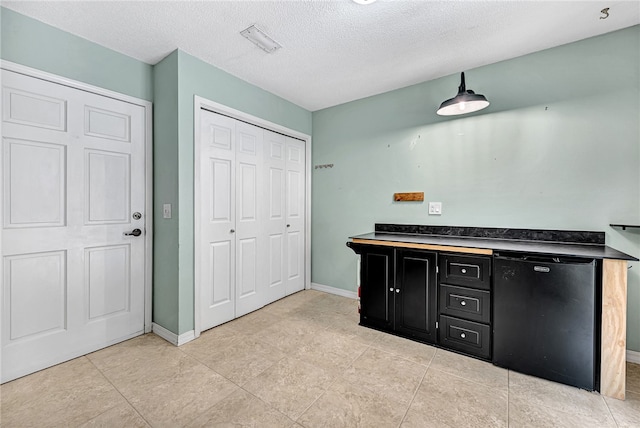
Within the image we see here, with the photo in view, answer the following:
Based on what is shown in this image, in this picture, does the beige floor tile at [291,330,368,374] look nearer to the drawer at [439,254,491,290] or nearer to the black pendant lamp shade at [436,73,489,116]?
the drawer at [439,254,491,290]

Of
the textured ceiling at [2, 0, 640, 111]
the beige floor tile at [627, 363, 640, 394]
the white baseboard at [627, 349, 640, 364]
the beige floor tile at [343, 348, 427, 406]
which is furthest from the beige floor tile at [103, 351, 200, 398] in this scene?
the white baseboard at [627, 349, 640, 364]

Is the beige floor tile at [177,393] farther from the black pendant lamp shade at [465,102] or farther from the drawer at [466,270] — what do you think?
the black pendant lamp shade at [465,102]

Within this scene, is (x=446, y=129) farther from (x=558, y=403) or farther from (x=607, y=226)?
(x=558, y=403)

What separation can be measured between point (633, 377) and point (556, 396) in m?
0.71

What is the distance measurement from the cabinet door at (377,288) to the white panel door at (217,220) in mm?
1374

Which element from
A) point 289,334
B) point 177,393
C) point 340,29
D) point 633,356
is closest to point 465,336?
point 633,356

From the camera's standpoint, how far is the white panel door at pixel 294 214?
11.6 ft

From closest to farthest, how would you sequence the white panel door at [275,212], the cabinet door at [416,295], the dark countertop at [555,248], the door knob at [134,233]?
the dark countertop at [555,248]
the cabinet door at [416,295]
the door knob at [134,233]
the white panel door at [275,212]

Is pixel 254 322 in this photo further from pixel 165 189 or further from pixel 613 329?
pixel 613 329

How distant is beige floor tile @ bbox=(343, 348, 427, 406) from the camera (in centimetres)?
172

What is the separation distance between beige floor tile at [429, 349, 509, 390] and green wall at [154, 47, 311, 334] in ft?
7.03

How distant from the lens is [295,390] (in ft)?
5.72

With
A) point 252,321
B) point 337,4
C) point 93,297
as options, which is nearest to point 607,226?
point 337,4

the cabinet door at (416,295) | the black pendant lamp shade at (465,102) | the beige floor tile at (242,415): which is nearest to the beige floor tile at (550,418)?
the cabinet door at (416,295)
